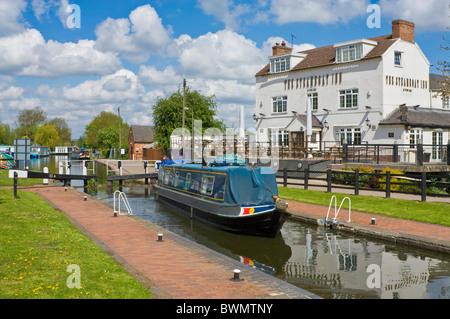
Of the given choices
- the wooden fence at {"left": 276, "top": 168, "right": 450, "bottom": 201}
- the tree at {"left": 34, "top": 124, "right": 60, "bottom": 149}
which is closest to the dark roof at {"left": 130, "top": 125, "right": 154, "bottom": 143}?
the tree at {"left": 34, "top": 124, "right": 60, "bottom": 149}

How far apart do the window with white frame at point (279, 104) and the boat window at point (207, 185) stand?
76.8 feet

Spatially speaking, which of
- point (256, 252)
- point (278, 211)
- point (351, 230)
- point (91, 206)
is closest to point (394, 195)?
point (351, 230)

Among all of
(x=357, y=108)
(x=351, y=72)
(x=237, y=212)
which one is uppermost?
(x=351, y=72)

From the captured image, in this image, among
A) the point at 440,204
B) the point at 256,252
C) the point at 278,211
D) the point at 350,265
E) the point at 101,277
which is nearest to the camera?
the point at 101,277

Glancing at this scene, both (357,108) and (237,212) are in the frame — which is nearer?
(237,212)

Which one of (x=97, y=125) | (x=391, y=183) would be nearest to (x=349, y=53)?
(x=391, y=183)

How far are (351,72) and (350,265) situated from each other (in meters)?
26.2

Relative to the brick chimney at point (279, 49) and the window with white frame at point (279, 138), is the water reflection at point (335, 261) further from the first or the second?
the brick chimney at point (279, 49)

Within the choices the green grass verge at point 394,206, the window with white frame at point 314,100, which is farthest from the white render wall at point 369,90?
the green grass verge at point 394,206

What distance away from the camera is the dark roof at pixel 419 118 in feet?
101

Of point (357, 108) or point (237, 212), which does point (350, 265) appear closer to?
point (237, 212)

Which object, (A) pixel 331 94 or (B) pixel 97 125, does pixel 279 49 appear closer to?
(A) pixel 331 94

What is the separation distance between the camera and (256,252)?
12672 millimetres

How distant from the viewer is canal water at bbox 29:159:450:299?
29.2ft
